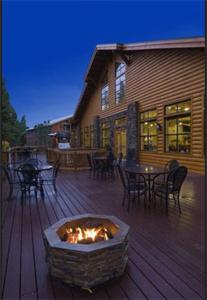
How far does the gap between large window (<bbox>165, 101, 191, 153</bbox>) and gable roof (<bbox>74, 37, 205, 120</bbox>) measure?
1.91 metres

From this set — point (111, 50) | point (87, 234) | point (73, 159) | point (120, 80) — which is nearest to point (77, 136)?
point (120, 80)

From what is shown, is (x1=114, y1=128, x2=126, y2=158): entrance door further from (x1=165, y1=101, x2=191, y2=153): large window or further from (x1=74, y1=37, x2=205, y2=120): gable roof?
(x1=165, y1=101, x2=191, y2=153): large window

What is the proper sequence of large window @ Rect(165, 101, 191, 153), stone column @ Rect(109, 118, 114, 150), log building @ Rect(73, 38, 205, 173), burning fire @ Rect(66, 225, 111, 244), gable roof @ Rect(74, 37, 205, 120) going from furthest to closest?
1. stone column @ Rect(109, 118, 114, 150)
2. large window @ Rect(165, 101, 191, 153)
3. log building @ Rect(73, 38, 205, 173)
4. gable roof @ Rect(74, 37, 205, 120)
5. burning fire @ Rect(66, 225, 111, 244)

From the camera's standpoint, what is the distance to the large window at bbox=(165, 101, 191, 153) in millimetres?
8242

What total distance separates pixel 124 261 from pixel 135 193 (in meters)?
2.77

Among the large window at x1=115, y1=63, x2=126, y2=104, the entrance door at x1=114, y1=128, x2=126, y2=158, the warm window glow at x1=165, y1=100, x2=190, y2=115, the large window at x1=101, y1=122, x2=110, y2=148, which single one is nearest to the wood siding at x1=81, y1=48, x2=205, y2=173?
the warm window glow at x1=165, y1=100, x2=190, y2=115

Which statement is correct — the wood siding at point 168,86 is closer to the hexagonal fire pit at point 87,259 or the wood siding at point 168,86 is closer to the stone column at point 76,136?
the hexagonal fire pit at point 87,259

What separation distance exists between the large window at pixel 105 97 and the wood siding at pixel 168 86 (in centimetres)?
183

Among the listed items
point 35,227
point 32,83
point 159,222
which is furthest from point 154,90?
point 32,83

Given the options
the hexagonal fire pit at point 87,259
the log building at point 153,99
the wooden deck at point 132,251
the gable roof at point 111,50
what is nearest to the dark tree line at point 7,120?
the wooden deck at point 132,251

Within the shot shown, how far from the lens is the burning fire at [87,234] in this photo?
2471 mm

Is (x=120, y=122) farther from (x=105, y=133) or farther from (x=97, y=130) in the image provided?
(x=97, y=130)

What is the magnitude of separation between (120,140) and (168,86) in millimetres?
5060

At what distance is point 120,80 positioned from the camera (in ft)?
42.8
